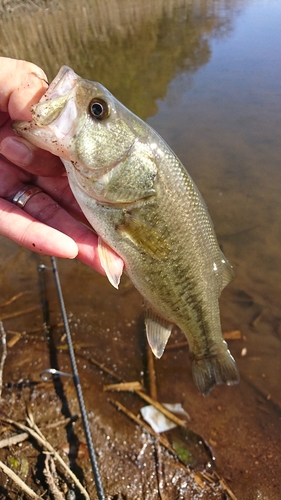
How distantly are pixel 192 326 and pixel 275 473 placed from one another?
1827mm

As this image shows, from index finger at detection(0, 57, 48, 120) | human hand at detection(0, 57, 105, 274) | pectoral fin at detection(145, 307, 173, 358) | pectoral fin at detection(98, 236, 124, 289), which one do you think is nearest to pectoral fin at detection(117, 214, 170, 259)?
pectoral fin at detection(98, 236, 124, 289)

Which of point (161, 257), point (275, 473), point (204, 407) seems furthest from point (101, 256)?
point (275, 473)

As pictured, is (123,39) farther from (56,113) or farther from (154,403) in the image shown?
(56,113)

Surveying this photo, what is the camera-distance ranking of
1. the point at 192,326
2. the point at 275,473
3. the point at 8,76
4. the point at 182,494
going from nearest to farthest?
the point at 8,76 → the point at 192,326 → the point at 182,494 → the point at 275,473

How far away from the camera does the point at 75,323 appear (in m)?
4.49

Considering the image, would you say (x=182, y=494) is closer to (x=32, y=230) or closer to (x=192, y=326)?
(x=192, y=326)

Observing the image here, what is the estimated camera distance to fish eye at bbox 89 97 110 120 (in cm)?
198

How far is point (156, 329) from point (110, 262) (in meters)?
0.67

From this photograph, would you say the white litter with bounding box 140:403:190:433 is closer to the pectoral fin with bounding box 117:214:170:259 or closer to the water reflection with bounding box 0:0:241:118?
the pectoral fin with bounding box 117:214:170:259

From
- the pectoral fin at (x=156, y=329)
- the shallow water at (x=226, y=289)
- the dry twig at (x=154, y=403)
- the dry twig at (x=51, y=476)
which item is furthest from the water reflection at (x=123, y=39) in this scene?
the dry twig at (x=51, y=476)

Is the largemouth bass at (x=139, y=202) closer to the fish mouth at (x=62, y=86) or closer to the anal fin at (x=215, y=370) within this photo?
the fish mouth at (x=62, y=86)

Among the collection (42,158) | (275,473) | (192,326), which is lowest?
(275,473)

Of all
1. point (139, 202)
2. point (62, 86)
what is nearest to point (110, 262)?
point (139, 202)

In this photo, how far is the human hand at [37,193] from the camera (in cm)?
210
